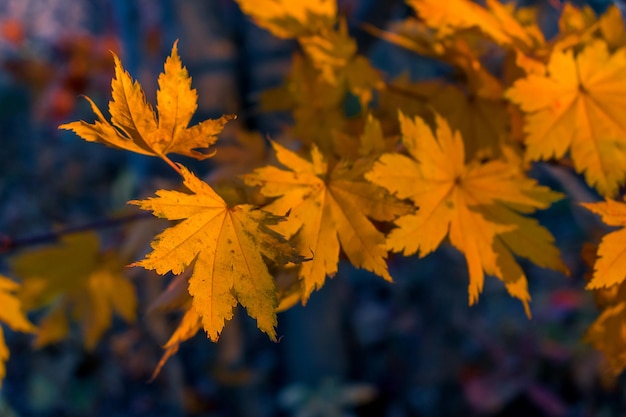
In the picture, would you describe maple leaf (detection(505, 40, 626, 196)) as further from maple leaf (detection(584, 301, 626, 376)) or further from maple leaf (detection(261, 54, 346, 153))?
maple leaf (detection(261, 54, 346, 153))

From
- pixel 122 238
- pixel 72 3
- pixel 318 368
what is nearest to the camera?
pixel 122 238

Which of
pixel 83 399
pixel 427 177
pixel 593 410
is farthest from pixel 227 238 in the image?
pixel 83 399

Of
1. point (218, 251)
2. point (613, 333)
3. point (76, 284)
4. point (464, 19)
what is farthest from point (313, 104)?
point (76, 284)

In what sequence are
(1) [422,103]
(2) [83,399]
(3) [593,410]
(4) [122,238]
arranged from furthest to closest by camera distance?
(2) [83,399] < (3) [593,410] < (4) [122,238] < (1) [422,103]

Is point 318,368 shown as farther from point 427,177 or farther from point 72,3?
point 72,3

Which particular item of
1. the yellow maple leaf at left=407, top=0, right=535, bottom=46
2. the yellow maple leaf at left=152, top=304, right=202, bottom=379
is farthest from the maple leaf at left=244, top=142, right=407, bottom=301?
the yellow maple leaf at left=407, top=0, right=535, bottom=46
